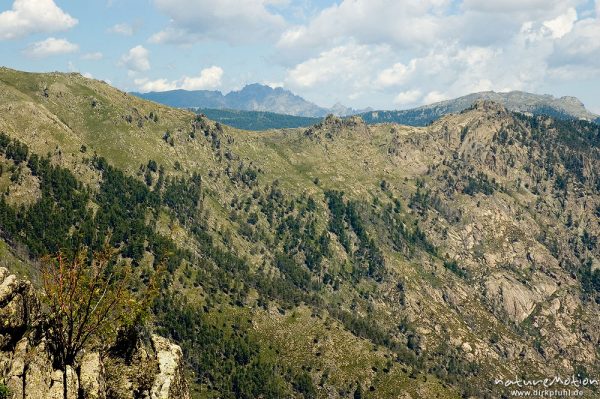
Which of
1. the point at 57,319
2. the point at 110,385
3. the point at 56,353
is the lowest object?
the point at 110,385

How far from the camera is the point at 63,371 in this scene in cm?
3219

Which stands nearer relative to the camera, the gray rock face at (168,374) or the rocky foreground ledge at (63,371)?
the rocky foreground ledge at (63,371)

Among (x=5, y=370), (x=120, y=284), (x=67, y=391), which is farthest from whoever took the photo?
(x=120, y=284)

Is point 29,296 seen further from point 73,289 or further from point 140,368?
point 140,368

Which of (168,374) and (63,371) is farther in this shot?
(168,374)

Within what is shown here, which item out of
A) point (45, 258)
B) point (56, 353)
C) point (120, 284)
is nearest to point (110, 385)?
point (56, 353)

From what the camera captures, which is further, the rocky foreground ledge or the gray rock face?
the gray rock face

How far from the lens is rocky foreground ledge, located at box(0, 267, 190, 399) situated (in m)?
30.1

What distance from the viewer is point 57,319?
32750 mm

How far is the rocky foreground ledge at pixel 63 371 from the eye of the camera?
1185 inches

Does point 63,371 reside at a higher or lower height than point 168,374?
higher

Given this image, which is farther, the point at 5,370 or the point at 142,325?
the point at 142,325

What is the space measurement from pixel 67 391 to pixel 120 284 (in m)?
7.00

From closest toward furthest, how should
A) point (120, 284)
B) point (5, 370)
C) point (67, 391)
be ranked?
point (5, 370), point (67, 391), point (120, 284)
